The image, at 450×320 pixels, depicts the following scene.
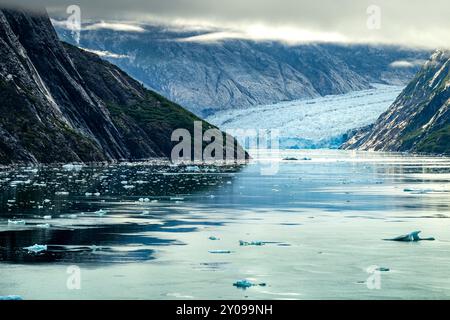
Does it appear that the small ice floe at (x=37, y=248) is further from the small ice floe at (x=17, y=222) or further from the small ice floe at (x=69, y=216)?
the small ice floe at (x=69, y=216)

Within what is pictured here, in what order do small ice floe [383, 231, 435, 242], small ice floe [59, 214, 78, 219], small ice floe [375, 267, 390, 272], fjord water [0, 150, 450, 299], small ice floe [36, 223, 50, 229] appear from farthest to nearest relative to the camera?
small ice floe [59, 214, 78, 219] → small ice floe [36, 223, 50, 229] → small ice floe [383, 231, 435, 242] → small ice floe [375, 267, 390, 272] → fjord water [0, 150, 450, 299]

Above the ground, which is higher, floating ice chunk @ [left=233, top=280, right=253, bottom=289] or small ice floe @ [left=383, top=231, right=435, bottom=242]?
small ice floe @ [left=383, top=231, right=435, bottom=242]

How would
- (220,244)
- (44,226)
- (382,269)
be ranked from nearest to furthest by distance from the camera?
1. (382,269)
2. (220,244)
3. (44,226)

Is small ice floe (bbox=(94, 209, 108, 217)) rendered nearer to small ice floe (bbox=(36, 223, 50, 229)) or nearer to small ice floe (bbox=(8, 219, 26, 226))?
small ice floe (bbox=(8, 219, 26, 226))

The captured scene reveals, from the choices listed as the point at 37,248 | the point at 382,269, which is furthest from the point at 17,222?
the point at 382,269

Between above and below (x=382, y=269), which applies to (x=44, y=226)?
above

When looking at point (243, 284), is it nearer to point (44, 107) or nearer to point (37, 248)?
point (37, 248)

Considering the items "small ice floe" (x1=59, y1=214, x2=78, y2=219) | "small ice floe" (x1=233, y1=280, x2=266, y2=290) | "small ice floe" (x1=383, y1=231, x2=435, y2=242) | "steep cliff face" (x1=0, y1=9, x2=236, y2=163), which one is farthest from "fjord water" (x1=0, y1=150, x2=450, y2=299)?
"steep cliff face" (x1=0, y1=9, x2=236, y2=163)

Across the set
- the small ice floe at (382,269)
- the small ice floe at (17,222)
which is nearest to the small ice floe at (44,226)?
the small ice floe at (17,222)
